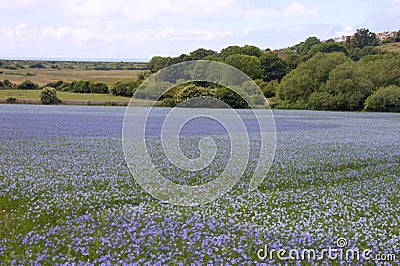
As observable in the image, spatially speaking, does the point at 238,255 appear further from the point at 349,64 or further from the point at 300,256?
the point at 349,64

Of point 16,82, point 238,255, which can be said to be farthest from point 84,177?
point 16,82

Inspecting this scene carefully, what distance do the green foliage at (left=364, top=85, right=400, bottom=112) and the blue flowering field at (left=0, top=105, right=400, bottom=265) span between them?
42.8 metres

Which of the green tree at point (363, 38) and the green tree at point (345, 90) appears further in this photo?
the green tree at point (363, 38)

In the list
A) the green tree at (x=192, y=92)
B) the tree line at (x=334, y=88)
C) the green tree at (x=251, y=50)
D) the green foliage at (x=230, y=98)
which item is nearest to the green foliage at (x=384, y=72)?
the tree line at (x=334, y=88)

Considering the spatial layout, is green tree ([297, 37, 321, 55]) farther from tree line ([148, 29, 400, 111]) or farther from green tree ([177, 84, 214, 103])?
green tree ([177, 84, 214, 103])

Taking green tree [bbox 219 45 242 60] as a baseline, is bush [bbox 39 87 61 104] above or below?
below

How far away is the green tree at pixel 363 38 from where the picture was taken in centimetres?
12325

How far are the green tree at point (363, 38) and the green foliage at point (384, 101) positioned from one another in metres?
70.8

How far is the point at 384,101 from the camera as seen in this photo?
179ft

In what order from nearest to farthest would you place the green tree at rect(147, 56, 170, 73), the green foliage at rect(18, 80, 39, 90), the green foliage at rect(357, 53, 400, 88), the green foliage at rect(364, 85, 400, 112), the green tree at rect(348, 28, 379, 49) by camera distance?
the green foliage at rect(364, 85, 400, 112) → the green foliage at rect(357, 53, 400, 88) → the green foliage at rect(18, 80, 39, 90) → the green tree at rect(147, 56, 170, 73) → the green tree at rect(348, 28, 379, 49)

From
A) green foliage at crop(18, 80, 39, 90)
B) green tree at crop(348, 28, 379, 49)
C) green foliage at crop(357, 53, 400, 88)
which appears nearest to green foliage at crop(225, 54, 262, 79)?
green foliage at crop(357, 53, 400, 88)

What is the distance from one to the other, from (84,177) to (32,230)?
12.7 feet

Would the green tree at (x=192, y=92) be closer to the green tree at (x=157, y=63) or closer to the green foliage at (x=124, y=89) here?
the green foliage at (x=124, y=89)

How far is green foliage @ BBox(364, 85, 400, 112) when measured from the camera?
54.4 metres
